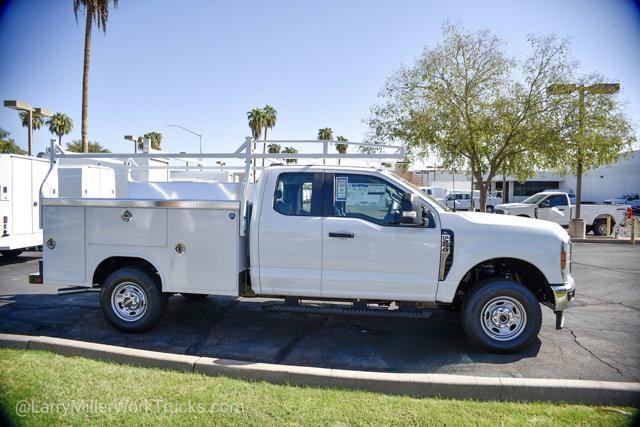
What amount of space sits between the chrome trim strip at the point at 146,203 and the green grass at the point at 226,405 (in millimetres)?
1986

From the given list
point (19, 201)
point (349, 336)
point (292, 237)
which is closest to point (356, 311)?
point (349, 336)

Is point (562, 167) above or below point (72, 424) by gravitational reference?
above

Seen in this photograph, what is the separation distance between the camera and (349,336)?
5.88 meters

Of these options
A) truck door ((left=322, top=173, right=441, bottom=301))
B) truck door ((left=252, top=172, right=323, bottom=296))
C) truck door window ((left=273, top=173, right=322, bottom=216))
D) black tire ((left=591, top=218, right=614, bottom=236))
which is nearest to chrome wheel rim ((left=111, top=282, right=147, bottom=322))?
truck door ((left=252, top=172, right=323, bottom=296))

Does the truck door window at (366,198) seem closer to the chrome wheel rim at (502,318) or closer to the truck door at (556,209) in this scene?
the chrome wheel rim at (502,318)

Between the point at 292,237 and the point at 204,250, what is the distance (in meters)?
1.09

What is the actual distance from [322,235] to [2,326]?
4388mm

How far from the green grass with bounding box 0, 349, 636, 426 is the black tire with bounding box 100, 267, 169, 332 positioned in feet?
4.66

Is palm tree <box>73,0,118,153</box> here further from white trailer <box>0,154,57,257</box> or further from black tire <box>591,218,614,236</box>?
black tire <box>591,218,614,236</box>

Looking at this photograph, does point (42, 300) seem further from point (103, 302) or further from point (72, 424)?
point (72, 424)

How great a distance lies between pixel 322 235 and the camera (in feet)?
17.4

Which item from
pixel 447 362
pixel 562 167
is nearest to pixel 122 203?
pixel 447 362

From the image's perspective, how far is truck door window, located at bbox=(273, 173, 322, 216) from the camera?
17.9ft

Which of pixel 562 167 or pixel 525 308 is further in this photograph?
pixel 562 167
